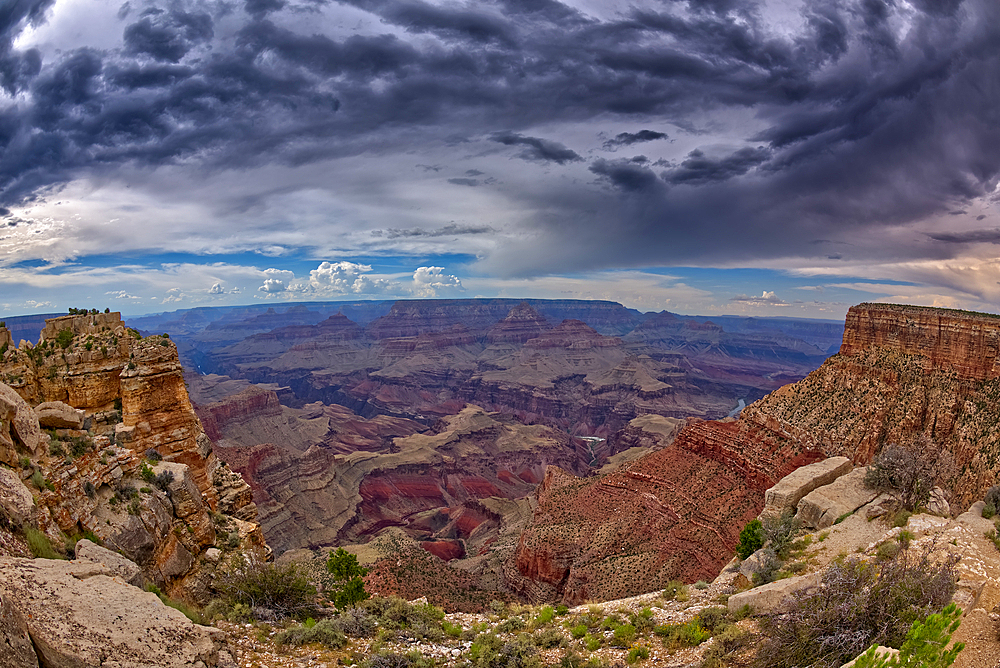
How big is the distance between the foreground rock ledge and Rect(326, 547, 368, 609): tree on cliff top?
33.0ft

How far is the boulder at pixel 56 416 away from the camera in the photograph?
13.2 meters

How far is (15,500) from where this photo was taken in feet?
29.1

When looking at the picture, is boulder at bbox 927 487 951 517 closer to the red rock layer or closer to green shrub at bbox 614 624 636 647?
green shrub at bbox 614 624 636 647

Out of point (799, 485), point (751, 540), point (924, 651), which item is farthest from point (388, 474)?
point (924, 651)

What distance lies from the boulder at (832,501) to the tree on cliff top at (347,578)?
69.8ft

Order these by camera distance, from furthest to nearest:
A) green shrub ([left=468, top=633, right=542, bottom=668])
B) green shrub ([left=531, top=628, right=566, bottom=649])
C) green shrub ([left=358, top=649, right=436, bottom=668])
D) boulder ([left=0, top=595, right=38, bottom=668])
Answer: green shrub ([left=531, top=628, right=566, bottom=649]) < green shrub ([left=468, top=633, right=542, bottom=668]) < green shrub ([left=358, top=649, right=436, bottom=668]) < boulder ([left=0, top=595, right=38, bottom=668])

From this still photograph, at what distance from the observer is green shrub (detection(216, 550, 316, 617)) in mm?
14203

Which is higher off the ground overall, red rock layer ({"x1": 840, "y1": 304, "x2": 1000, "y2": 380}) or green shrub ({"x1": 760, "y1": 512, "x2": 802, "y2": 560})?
red rock layer ({"x1": 840, "y1": 304, "x2": 1000, "y2": 380})

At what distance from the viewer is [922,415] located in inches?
1495

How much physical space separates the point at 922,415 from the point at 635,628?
36.9 metres

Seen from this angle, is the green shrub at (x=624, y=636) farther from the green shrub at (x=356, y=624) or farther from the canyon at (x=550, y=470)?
the canyon at (x=550, y=470)

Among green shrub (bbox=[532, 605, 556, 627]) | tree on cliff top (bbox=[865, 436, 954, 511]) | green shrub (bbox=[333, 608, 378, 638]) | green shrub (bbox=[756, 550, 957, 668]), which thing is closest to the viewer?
green shrub (bbox=[756, 550, 957, 668])

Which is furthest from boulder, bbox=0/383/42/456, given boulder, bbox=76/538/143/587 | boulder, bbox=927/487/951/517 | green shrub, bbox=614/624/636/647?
boulder, bbox=927/487/951/517

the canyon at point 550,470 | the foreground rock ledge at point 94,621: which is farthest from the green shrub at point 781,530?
the foreground rock ledge at point 94,621
